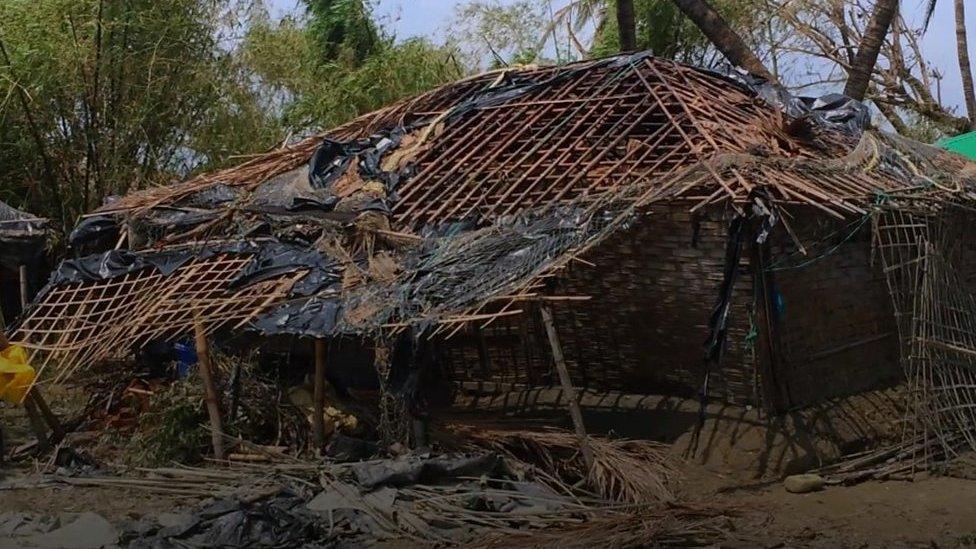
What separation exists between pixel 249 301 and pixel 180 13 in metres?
6.23

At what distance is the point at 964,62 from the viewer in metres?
19.0

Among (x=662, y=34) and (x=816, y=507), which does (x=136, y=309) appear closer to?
(x=816, y=507)

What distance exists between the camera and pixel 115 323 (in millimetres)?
8789

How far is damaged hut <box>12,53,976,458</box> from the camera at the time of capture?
757cm

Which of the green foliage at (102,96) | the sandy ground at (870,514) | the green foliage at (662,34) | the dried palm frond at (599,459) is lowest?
the sandy ground at (870,514)

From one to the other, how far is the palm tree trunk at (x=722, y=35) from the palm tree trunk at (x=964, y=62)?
7.59 m

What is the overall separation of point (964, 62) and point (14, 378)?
Result: 16.5 metres

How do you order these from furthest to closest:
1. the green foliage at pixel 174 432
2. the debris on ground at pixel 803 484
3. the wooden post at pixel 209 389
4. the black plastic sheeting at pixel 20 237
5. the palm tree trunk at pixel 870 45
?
the palm tree trunk at pixel 870 45 < the black plastic sheeting at pixel 20 237 < the green foliage at pixel 174 432 < the wooden post at pixel 209 389 < the debris on ground at pixel 803 484

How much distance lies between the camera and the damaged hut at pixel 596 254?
757 centimetres

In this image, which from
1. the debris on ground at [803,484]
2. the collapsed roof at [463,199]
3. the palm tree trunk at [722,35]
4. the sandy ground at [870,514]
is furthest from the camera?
the palm tree trunk at [722,35]

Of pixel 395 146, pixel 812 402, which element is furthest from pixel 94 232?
pixel 812 402

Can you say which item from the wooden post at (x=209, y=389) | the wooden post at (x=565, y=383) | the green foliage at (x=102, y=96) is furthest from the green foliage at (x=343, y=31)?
the wooden post at (x=565, y=383)

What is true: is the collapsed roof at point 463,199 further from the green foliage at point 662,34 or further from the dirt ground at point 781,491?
the green foliage at point 662,34

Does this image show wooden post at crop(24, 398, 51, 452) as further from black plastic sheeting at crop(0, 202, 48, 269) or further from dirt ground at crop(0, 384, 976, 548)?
black plastic sheeting at crop(0, 202, 48, 269)
